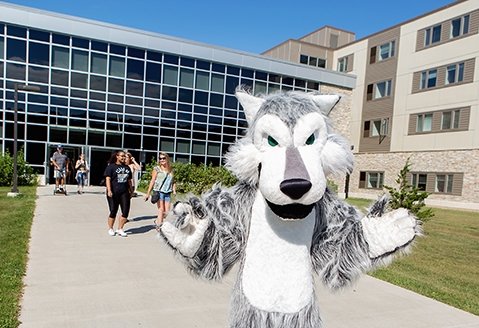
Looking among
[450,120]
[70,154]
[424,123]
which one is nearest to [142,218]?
[70,154]

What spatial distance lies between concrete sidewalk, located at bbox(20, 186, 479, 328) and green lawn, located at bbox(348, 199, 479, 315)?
1.08 feet

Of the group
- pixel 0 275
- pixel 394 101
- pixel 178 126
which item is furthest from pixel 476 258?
pixel 394 101

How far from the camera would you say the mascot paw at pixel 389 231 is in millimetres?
1892

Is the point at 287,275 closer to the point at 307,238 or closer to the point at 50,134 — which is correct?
the point at 307,238

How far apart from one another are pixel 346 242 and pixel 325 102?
2.42 ft

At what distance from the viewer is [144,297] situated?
13.8 ft

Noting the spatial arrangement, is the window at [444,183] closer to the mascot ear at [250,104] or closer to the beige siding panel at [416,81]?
the beige siding panel at [416,81]

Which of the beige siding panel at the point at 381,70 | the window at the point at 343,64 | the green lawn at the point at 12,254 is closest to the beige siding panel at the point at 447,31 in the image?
the beige siding panel at the point at 381,70

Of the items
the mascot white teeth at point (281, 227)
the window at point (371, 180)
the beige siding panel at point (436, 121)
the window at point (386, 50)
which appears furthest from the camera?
the window at point (371, 180)

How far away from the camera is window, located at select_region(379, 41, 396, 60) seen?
86.8ft

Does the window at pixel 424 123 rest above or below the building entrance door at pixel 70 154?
above

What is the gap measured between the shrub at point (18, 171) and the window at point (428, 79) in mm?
22251

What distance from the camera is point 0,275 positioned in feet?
14.7

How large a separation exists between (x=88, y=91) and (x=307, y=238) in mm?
20235
